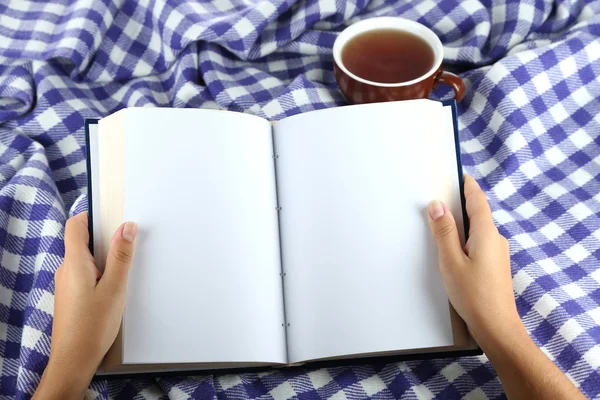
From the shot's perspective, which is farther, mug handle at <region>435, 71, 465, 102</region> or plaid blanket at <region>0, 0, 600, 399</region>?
mug handle at <region>435, 71, 465, 102</region>

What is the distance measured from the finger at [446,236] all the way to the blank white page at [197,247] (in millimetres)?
149

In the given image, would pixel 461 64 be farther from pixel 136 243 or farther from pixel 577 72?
pixel 136 243

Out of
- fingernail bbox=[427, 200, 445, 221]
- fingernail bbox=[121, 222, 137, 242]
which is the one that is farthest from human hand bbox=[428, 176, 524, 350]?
fingernail bbox=[121, 222, 137, 242]

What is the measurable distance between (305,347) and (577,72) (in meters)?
0.48

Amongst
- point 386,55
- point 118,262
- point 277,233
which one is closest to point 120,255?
point 118,262

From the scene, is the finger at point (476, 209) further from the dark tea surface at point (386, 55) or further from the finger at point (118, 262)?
the finger at point (118, 262)

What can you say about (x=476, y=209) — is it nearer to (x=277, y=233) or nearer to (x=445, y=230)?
(x=445, y=230)

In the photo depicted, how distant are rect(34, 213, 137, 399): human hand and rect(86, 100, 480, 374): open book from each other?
1cm

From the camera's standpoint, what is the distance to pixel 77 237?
20.9 inches

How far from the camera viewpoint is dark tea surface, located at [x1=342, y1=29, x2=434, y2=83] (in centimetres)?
69

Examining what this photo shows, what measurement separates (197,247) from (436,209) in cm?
22

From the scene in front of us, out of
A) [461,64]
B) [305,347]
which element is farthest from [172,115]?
[461,64]

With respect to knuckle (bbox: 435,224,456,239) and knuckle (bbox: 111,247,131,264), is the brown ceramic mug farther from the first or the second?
knuckle (bbox: 111,247,131,264)

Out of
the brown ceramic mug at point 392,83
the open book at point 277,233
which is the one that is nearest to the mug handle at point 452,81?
the brown ceramic mug at point 392,83
